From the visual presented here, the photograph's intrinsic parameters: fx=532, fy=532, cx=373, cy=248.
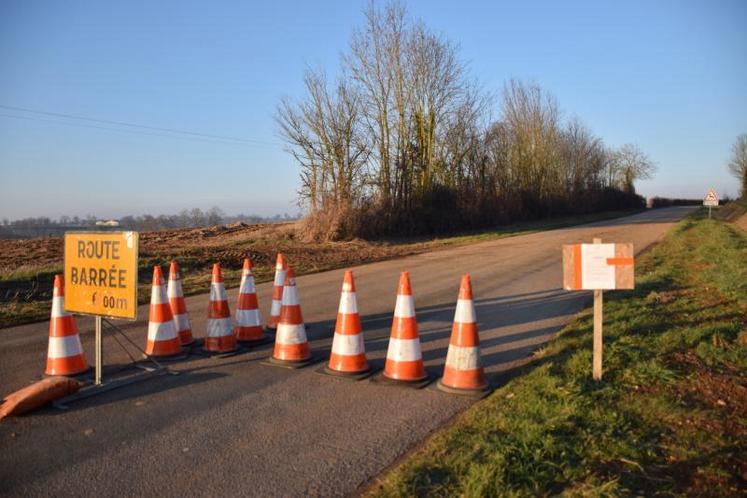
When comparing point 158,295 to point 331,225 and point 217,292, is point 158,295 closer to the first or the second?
point 217,292

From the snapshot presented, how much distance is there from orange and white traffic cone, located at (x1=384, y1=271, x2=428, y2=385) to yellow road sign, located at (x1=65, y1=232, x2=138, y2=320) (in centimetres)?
253

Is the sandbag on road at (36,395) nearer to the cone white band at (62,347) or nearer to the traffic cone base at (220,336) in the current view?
the cone white band at (62,347)

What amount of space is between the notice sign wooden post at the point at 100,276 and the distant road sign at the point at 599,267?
13.7 ft

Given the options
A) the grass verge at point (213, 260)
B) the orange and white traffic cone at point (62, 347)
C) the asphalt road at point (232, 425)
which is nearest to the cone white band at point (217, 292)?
the asphalt road at point (232, 425)

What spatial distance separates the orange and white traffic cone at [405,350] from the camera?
5.16m

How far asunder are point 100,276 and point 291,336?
2.04 m

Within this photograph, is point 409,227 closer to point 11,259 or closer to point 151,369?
point 11,259

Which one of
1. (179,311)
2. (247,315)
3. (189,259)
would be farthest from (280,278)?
(189,259)

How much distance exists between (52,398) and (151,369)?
3.49ft

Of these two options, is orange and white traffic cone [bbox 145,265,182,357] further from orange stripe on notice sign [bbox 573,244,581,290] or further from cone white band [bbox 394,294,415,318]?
orange stripe on notice sign [bbox 573,244,581,290]

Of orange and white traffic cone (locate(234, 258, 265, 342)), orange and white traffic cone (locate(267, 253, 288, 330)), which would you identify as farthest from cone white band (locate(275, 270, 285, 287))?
orange and white traffic cone (locate(234, 258, 265, 342))

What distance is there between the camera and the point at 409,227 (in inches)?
1128

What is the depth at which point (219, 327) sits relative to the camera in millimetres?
6305

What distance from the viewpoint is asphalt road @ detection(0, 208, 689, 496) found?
11.1 ft
